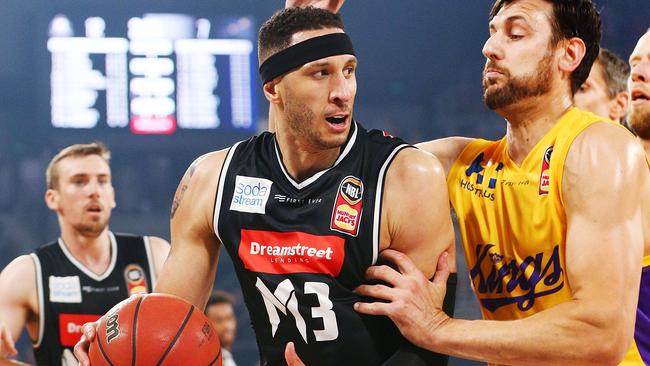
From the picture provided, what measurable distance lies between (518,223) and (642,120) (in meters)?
0.92

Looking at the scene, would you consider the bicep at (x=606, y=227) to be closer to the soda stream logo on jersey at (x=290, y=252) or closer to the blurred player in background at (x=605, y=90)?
the soda stream logo on jersey at (x=290, y=252)

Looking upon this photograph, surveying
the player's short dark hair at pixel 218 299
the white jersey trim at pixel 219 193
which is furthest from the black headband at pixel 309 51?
the player's short dark hair at pixel 218 299

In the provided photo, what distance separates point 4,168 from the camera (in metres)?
6.18

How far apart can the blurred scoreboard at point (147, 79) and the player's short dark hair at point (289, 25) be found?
140 inches

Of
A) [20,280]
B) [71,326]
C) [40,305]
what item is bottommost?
[71,326]

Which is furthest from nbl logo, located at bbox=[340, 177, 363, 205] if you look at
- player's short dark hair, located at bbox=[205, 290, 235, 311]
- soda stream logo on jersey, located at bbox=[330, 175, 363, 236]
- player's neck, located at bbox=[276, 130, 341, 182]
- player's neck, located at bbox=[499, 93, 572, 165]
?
player's short dark hair, located at bbox=[205, 290, 235, 311]

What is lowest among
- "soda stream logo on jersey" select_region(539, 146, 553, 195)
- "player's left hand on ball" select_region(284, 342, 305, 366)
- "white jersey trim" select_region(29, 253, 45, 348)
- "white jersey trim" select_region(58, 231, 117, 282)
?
"white jersey trim" select_region(29, 253, 45, 348)

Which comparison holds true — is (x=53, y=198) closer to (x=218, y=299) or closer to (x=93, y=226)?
(x=93, y=226)

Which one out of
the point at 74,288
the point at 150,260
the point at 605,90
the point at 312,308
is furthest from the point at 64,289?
the point at 605,90

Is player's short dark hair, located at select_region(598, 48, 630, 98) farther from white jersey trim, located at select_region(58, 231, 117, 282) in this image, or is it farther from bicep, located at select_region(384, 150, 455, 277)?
white jersey trim, located at select_region(58, 231, 117, 282)

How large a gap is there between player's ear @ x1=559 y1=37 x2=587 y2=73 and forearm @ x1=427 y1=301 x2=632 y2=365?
73 centimetres

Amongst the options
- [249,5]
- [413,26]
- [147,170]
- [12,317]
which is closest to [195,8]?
[249,5]

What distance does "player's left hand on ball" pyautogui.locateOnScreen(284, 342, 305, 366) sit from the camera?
2.37 m

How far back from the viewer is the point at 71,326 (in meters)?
4.68
